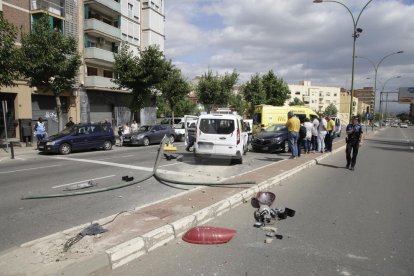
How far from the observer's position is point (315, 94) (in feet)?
405

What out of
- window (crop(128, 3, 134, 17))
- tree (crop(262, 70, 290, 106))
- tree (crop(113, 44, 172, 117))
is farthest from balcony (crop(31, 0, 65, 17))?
tree (crop(262, 70, 290, 106))

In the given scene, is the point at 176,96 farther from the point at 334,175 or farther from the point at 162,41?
the point at 334,175

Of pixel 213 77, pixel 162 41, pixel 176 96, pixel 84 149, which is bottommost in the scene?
pixel 84 149

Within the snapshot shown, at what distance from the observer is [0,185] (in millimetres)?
8703

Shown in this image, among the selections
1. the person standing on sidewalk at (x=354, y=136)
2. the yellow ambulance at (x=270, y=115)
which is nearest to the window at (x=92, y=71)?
the yellow ambulance at (x=270, y=115)

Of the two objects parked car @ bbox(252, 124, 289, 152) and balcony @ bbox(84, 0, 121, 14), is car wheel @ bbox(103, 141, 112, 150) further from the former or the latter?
balcony @ bbox(84, 0, 121, 14)

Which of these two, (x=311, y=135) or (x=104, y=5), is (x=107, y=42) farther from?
(x=311, y=135)

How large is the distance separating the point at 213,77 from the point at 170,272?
38257 mm

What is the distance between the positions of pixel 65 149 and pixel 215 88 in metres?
26.0

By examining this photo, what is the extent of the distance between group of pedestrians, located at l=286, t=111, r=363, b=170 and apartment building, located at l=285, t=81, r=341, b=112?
351ft

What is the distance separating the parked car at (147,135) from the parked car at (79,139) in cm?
176

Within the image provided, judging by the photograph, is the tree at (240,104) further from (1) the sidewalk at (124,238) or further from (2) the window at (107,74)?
(1) the sidewalk at (124,238)

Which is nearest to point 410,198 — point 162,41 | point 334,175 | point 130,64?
point 334,175

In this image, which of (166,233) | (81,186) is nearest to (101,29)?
(81,186)
